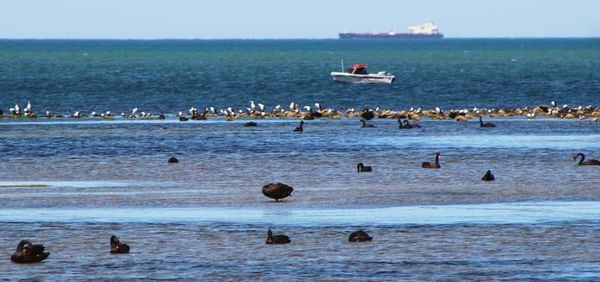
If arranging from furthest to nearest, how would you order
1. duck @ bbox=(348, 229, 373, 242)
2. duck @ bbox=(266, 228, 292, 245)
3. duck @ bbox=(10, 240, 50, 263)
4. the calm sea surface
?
duck @ bbox=(348, 229, 373, 242) → duck @ bbox=(266, 228, 292, 245) → the calm sea surface → duck @ bbox=(10, 240, 50, 263)

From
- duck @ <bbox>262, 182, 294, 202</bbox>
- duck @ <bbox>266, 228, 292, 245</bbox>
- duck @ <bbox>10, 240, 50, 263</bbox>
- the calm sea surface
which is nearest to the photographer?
duck @ <bbox>10, 240, 50, 263</bbox>

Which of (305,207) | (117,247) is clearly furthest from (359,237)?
(305,207)

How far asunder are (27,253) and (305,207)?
993cm

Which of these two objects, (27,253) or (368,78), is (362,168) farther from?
(368,78)

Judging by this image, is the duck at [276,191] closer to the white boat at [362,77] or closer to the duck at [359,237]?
the duck at [359,237]

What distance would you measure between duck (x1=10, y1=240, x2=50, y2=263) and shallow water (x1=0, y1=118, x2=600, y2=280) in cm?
18

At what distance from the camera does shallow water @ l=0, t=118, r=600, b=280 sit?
84.9 feet

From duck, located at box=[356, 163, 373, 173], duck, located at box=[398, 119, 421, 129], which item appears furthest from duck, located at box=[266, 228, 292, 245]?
duck, located at box=[398, 119, 421, 129]

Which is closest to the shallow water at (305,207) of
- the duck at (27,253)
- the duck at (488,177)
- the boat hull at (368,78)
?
the duck at (27,253)

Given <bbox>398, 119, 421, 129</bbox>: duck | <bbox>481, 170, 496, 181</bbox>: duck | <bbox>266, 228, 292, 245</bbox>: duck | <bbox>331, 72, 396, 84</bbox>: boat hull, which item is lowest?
<bbox>331, 72, 396, 84</bbox>: boat hull

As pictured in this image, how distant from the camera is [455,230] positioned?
2995 cm

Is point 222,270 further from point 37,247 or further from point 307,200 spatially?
point 307,200

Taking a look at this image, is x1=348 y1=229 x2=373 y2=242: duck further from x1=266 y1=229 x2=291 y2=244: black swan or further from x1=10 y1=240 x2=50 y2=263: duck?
x1=10 y1=240 x2=50 y2=263: duck

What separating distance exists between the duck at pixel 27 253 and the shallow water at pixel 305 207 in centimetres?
18
